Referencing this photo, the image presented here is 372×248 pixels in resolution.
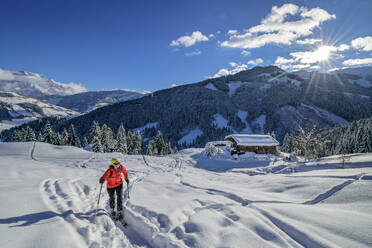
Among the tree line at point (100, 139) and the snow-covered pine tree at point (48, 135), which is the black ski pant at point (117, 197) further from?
the snow-covered pine tree at point (48, 135)

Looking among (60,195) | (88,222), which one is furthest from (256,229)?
(60,195)

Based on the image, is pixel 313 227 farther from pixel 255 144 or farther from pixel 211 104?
pixel 211 104

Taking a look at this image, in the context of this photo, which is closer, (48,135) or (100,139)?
(100,139)

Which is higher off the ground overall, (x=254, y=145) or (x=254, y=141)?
(x=254, y=141)

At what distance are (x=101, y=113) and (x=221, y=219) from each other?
19850 centimetres

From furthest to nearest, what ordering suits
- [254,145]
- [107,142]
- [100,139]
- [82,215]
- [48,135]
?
1. [107,142]
2. [48,135]
3. [100,139]
4. [254,145]
5. [82,215]

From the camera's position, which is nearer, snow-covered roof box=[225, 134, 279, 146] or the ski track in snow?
the ski track in snow

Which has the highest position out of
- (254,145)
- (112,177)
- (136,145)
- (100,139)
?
(112,177)


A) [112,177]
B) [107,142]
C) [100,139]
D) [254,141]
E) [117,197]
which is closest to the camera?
[117,197]

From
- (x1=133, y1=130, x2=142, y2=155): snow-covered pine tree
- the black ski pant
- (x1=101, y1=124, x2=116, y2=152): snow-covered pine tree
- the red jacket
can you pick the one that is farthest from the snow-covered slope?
(x1=133, y1=130, x2=142, y2=155): snow-covered pine tree

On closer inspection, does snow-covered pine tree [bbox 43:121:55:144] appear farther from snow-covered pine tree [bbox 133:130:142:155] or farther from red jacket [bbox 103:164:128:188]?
red jacket [bbox 103:164:128:188]

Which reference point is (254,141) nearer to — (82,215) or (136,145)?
(136,145)

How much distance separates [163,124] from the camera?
149 meters

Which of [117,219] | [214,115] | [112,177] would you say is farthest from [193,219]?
[214,115]
